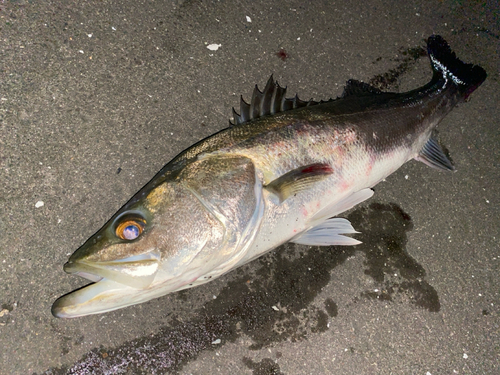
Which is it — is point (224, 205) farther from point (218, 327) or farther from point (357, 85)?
point (357, 85)

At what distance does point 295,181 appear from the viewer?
2.21 meters

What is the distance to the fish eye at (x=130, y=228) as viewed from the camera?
186cm

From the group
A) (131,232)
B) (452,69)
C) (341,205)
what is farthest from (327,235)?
(452,69)

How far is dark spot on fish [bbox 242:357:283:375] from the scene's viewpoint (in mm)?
2658

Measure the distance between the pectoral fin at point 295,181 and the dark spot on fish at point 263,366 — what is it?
1531 millimetres

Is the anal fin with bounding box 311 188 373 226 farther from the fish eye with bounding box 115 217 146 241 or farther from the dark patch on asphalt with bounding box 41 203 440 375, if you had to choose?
the fish eye with bounding box 115 217 146 241

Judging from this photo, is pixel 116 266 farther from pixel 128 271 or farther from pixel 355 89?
pixel 355 89

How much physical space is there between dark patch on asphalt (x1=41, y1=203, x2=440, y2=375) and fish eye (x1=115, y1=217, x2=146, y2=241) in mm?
1051

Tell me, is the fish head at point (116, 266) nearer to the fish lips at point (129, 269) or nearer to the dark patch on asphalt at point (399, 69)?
the fish lips at point (129, 269)

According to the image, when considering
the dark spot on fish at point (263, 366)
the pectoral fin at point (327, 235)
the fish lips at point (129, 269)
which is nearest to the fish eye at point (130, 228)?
the fish lips at point (129, 269)

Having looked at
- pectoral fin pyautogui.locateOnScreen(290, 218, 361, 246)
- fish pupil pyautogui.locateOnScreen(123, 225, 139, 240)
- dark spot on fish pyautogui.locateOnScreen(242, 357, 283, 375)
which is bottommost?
dark spot on fish pyautogui.locateOnScreen(242, 357, 283, 375)

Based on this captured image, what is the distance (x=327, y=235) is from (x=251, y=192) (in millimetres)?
862

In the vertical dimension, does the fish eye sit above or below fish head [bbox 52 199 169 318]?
above

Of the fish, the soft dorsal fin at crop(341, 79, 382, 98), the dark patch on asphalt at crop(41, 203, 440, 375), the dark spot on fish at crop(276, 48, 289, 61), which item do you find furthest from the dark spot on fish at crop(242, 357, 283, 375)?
the dark spot on fish at crop(276, 48, 289, 61)
